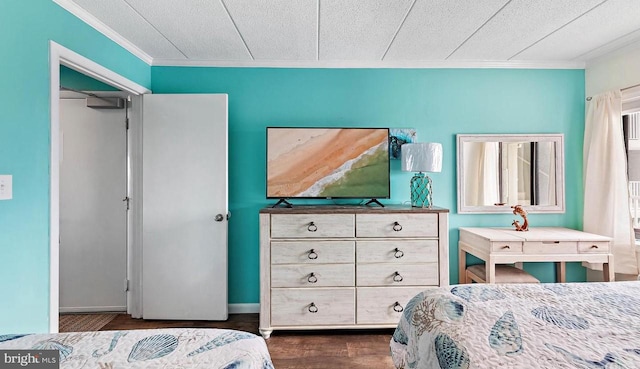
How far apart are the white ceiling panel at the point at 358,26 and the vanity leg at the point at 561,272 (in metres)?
2.56

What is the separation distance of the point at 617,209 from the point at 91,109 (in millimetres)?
4835


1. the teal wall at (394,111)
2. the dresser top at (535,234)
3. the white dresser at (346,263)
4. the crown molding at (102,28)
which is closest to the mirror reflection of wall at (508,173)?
the teal wall at (394,111)

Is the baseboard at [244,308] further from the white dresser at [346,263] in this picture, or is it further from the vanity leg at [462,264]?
the vanity leg at [462,264]

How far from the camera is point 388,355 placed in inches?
94.1

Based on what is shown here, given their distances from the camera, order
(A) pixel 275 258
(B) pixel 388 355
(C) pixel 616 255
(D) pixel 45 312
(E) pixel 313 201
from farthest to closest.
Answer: (E) pixel 313 201
(C) pixel 616 255
(A) pixel 275 258
(B) pixel 388 355
(D) pixel 45 312

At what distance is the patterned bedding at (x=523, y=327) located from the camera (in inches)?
39.3

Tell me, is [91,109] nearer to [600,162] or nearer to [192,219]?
[192,219]

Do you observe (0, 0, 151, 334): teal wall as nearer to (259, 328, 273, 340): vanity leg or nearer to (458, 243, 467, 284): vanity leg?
(259, 328, 273, 340): vanity leg

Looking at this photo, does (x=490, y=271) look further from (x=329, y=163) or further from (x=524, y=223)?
(x=329, y=163)

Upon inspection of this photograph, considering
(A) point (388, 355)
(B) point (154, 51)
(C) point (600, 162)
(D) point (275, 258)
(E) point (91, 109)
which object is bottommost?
(A) point (388, 355)

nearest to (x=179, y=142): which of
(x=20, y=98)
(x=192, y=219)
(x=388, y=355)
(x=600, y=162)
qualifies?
(x=192, y=219)

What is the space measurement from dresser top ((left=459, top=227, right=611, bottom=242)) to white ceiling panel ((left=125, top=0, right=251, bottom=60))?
2592mm

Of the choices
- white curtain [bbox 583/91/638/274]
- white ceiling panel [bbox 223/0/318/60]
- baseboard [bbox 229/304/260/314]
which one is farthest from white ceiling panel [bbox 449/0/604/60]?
baseboard [bbox 229/304/260/314]

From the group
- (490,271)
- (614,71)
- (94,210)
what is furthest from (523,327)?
(94,210)
